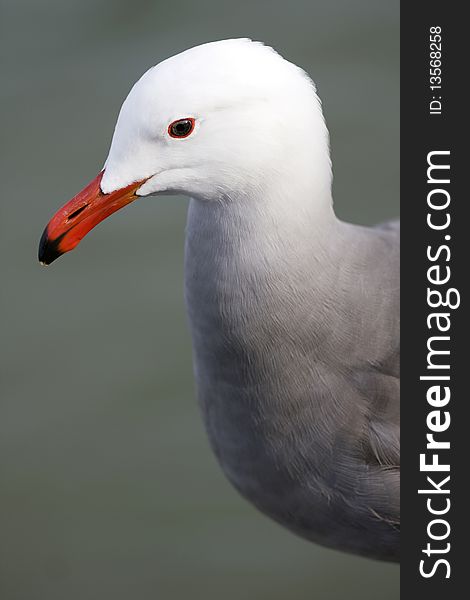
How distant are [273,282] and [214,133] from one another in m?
0.39

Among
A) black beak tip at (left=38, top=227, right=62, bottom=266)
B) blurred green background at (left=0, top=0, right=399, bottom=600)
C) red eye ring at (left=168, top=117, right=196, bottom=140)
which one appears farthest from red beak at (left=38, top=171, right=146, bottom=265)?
blurred green background at (left=0, top=0, right=399, bottom=600)

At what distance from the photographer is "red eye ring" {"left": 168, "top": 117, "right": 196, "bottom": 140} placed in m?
2.12

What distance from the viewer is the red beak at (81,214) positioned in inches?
87.8

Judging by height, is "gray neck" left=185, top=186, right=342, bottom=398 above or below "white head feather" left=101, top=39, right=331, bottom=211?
below

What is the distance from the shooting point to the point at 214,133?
84.1 inches

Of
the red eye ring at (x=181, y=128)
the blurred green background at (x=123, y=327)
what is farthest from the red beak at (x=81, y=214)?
the blurred green background at (x=123, y=327)

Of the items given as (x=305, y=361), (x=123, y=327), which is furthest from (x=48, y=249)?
(x=123, y=327)

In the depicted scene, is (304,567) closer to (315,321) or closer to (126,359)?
(126,359)

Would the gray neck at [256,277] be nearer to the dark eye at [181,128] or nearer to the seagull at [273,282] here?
the seagull at [273,282]

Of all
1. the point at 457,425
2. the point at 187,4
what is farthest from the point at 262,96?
the point at 187,4

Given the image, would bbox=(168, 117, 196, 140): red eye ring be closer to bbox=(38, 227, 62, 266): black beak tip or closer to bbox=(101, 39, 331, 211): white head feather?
bbox=(101, 39, 331, 211): white head feather

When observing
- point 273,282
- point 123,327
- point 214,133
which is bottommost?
point 273,282

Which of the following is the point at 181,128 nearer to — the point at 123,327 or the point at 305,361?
the point at 305,361

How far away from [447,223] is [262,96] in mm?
660
